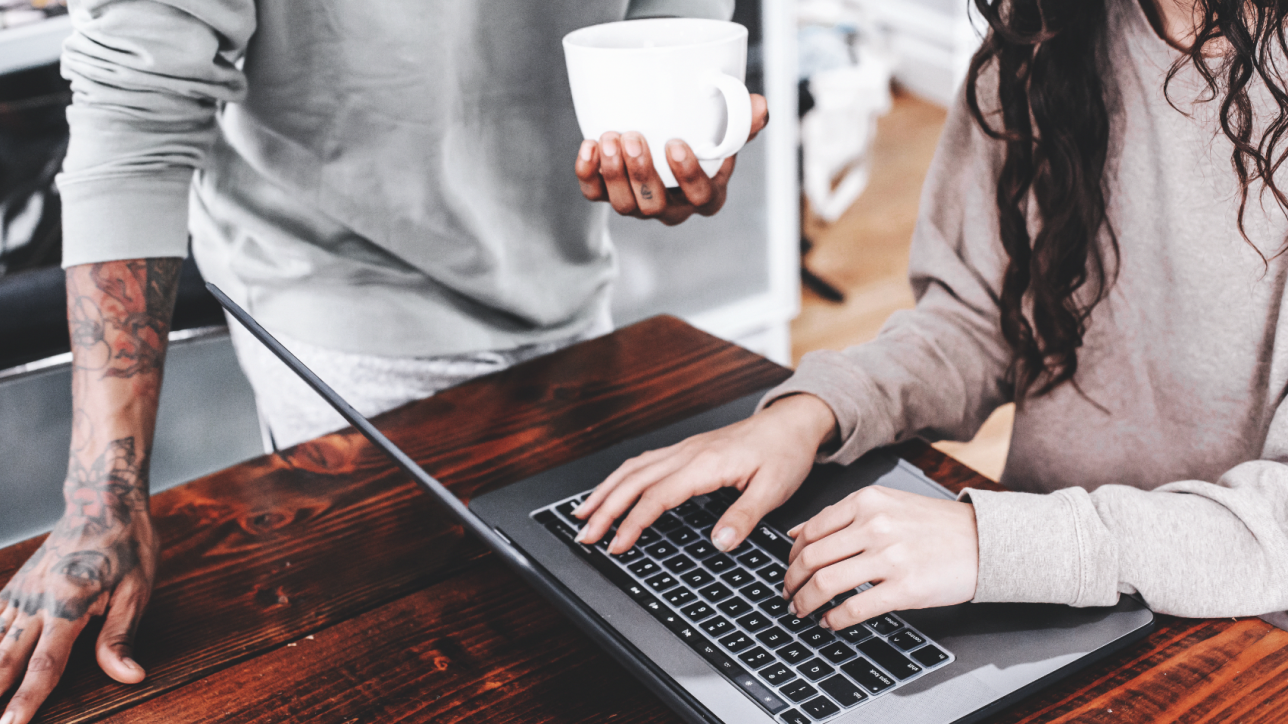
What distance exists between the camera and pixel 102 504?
2.29ft

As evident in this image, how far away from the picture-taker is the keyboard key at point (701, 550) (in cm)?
64

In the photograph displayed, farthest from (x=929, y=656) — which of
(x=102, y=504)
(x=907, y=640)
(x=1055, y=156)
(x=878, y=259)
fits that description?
(x=878, y=259)

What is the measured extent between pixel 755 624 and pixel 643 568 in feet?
0.28

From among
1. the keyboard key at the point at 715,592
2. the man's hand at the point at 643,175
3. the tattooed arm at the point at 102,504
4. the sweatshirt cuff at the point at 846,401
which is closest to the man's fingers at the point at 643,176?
the man's hand at the point at 643,175

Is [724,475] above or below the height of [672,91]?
below

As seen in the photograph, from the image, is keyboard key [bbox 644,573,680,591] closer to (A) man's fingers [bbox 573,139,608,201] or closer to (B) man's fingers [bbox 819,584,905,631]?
(B) man's fingers [bbox 819,584,905,631]

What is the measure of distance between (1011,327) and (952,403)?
8 centimetres

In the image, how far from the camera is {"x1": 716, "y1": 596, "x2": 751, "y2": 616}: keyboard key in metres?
0.59

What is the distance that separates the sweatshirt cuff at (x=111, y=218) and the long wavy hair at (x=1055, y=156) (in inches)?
24.7

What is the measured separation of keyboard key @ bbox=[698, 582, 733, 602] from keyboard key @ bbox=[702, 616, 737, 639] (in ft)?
0.06

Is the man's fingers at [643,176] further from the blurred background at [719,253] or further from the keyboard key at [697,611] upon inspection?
the blurred background at [719,253]

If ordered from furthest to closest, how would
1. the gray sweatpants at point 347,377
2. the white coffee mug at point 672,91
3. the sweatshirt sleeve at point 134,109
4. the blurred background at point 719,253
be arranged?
1. the blurred background at point 719,253
2. the gray sweatpants at point 347,377
3. the sweatshirt sleeve at point 134,109
4. the white coffee mug at point 672,91

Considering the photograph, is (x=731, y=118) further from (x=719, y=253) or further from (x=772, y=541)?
(x=719, y=253)

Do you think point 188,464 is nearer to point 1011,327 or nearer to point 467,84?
point 467,84
